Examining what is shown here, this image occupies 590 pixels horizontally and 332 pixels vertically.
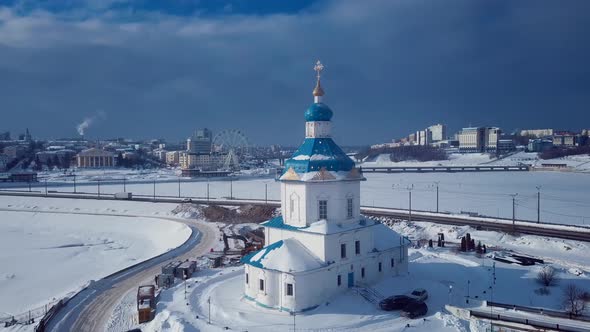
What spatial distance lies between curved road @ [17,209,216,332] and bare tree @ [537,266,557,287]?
60.5 ft

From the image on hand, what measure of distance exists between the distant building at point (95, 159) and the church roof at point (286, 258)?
115m

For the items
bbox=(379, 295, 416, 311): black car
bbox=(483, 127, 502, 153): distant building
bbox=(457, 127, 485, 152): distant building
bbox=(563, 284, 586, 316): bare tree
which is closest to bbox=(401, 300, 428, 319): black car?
bbox=(379, 295, 416, 311): black car

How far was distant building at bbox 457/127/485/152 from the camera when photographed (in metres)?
164

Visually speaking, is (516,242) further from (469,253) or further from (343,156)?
(343,156)

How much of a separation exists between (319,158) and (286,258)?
4301 mm

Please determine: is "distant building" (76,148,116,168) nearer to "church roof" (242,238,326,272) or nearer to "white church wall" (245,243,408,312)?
"church roof" (242,238,326,272)

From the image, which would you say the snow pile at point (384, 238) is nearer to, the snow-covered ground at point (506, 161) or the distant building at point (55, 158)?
the snow-covered ground at point (506, 161)

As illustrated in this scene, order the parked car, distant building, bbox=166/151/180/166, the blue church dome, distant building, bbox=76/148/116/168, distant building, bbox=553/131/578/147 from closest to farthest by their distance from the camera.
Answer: the parked car < the blue church dome < distant building, bbox=76/148/116/168 < distant building, bbox=166/151/180/166 < distant building, bbox=553/131/578/147

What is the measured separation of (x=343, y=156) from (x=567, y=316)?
9817 millimetres

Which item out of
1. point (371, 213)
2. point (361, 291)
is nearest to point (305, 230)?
point (361, 291)

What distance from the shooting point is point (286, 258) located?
57.4 feet

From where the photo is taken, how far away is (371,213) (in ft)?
130

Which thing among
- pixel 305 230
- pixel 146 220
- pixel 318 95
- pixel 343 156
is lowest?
pixel 146 220

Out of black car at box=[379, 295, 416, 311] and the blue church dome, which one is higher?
the blue church dome
